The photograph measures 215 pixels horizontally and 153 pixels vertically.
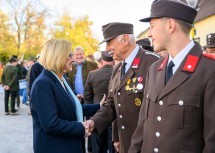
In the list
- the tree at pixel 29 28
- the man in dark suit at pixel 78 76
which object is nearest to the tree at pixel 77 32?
the tree at pixel 29 28

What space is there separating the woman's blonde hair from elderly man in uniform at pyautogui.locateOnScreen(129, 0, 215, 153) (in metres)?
1.00

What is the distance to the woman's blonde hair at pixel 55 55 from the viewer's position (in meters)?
3.08

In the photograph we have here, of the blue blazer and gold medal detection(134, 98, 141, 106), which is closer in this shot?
the blue blazer

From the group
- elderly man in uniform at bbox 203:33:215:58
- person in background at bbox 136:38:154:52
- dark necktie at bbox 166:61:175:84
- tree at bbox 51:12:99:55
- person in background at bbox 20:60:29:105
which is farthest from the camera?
tree at bbox 51:12:99:55

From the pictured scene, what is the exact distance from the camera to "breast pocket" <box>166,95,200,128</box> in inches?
80.7

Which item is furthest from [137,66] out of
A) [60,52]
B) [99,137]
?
[99,137]

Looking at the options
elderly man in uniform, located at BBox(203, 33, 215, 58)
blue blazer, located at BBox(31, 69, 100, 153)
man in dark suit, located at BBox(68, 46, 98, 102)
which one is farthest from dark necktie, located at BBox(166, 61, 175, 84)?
man in dark suit, located at BBox(68, 46, 98, 102)

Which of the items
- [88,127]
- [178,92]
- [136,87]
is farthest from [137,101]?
[178,92]

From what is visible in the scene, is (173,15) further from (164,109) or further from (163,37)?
(164,109)

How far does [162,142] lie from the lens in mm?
2209

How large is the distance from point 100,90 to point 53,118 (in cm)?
312

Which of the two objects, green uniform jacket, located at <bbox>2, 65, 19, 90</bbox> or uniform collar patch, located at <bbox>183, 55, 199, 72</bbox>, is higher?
uniform collar patch, located at <bbox>183, 55, 199, 72</bbox>

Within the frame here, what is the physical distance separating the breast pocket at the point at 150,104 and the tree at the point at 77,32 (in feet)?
138

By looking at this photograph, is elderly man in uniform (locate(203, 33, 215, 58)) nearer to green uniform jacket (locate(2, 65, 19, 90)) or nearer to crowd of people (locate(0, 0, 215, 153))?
crowd of people (locate(0, 0, 215, 153))
